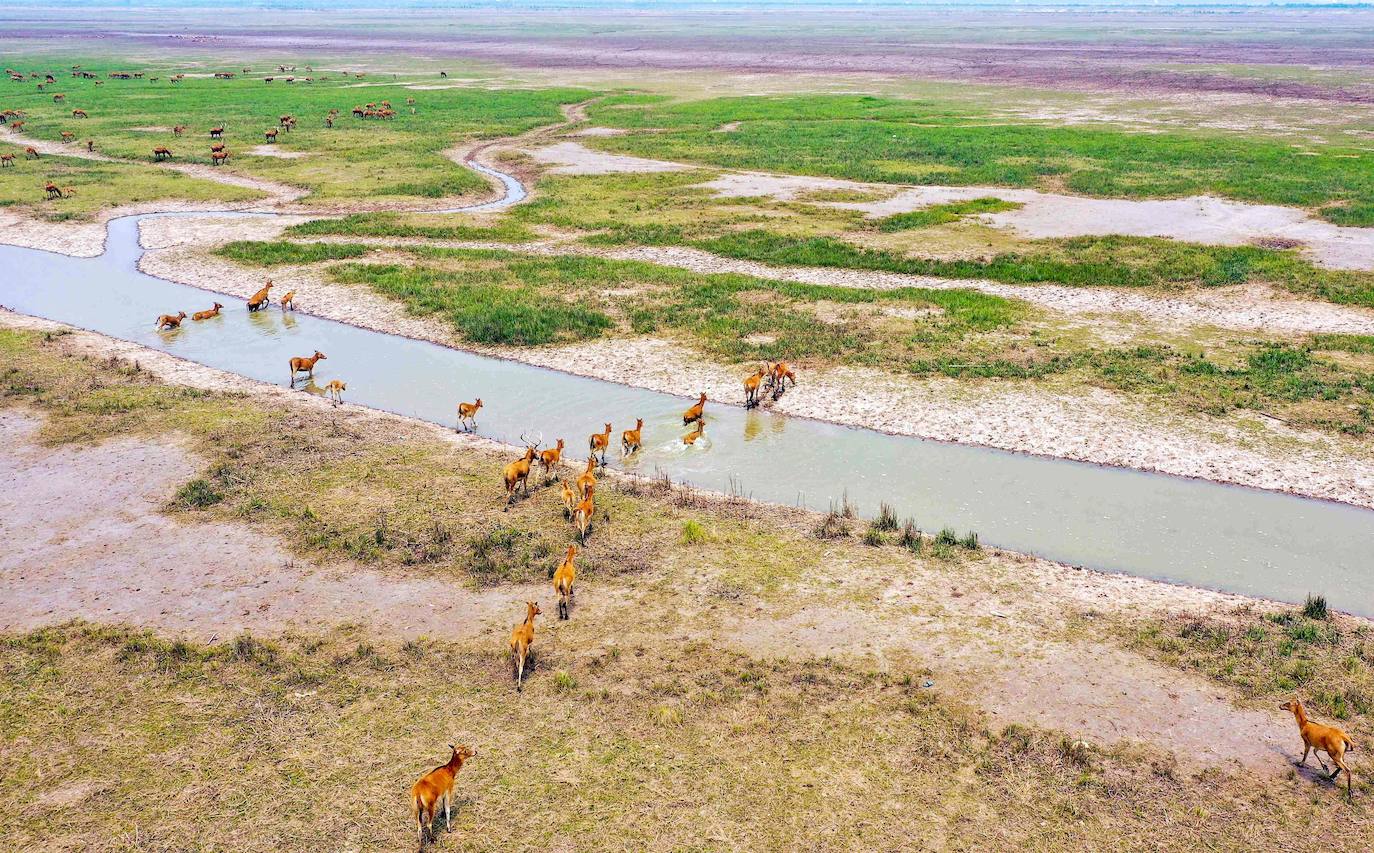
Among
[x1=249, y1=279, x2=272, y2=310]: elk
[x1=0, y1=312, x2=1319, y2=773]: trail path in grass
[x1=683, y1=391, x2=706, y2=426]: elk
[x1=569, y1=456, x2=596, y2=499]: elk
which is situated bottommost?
[x1=0, y1=312, x2=1319, y2=773]: trail path in grass

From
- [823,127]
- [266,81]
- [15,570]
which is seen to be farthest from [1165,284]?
[266,81]

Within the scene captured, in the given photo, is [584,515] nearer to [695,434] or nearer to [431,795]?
[695,434]

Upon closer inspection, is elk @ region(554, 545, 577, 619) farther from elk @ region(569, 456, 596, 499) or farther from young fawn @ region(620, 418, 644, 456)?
young fawn @ region(620, 418, 644, 456)

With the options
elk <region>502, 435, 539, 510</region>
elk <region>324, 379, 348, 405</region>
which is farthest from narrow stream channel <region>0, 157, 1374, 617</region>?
elk <region>502, 435, 539, 510</region>

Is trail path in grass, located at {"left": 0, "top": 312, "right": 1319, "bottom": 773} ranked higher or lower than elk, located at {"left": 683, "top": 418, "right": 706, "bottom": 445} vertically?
lower

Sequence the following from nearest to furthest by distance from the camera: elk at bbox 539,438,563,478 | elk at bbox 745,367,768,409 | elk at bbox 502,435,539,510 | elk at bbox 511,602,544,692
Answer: elk at bbox 511,602,544,692
elk at bbox 502,435,539,510
elk at bbox 539,438,563,478
elk at bbox 745,367,768,409

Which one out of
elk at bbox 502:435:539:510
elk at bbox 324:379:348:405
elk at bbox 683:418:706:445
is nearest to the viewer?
elk at bbox 502:435:539:510
